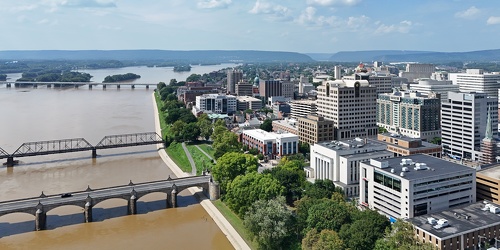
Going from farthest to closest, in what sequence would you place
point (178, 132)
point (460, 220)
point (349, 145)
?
1. point (178, 132)
2. point (349, 145)
3. point (460, 220)

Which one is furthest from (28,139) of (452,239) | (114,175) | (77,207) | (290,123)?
(452,239)

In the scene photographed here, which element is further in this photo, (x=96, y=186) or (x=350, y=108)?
(x=350, y=108)

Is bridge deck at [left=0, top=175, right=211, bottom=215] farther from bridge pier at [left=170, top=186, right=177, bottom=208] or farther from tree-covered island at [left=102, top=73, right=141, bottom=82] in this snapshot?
tree-covered island at [left=102, top=73, right=141, bottom=82]

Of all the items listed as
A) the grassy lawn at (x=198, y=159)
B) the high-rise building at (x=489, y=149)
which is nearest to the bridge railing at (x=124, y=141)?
the grassy lawn at (x=198, y=159)

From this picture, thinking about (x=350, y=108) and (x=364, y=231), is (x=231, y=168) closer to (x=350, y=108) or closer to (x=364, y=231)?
(x=364, y=231)

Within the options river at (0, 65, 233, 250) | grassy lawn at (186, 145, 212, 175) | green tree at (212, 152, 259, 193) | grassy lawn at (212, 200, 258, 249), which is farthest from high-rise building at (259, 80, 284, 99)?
grassy lawn at (212, 200, 258, 249)

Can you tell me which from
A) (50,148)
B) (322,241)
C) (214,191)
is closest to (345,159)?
(214,191)

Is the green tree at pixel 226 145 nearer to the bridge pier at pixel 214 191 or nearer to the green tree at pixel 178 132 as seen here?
the green tree at pixel 178 132
